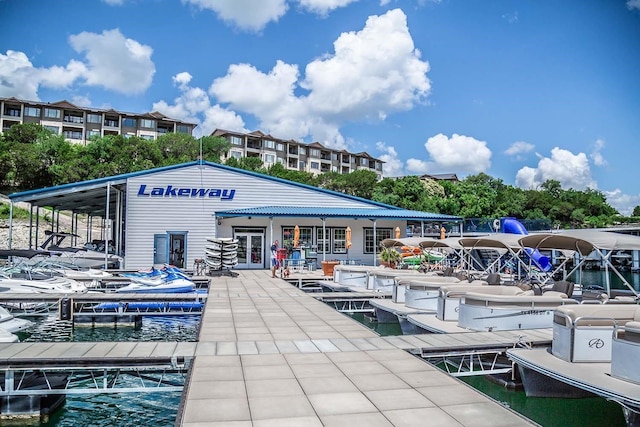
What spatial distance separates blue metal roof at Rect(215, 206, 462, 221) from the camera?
82.2 feet

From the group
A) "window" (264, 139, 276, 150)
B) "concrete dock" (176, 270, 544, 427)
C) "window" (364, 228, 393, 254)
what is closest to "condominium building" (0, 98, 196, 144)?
"window" (264, 139, 276, 150)

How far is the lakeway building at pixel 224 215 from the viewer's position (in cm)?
2466

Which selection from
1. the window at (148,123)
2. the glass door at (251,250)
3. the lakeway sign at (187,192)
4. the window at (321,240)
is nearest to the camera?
the lakeway sign at (187,192)

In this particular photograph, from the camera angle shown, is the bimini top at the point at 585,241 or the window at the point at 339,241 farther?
the window at the point at 339,241

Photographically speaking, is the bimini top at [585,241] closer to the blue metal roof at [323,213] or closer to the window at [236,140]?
the blue metal roof at [323,213]

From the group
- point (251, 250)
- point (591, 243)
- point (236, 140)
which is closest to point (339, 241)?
point (251, 250)

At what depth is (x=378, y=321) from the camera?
50.2 ft

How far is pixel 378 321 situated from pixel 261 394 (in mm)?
10041

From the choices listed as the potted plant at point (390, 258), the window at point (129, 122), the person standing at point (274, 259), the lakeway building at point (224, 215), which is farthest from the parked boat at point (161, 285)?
the window at point (129, 122)

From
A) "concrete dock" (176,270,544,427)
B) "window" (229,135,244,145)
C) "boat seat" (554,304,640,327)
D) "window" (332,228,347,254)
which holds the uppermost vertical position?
"window" (229,135,244,145)

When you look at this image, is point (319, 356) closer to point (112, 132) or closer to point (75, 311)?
point (75, 311)

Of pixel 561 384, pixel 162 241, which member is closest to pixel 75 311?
pixel 162 241

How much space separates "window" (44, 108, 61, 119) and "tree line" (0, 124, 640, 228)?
15.8m

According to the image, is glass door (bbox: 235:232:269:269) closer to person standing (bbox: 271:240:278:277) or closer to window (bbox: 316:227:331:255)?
person standing (bbox: 271:240:278:277)
